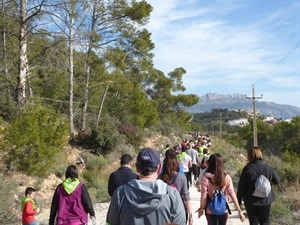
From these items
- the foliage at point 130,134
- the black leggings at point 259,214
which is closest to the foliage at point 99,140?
the foliage at point 130,134

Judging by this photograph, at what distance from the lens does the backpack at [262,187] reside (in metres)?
5.76

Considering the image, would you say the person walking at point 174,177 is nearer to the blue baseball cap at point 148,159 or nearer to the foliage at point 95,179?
the blue baseball cap at point 148,159

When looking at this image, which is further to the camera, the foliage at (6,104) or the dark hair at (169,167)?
the foliage at (6,104)

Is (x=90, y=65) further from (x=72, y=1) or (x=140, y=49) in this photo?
(x=72, y=1)

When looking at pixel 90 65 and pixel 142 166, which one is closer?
pixel 142 166

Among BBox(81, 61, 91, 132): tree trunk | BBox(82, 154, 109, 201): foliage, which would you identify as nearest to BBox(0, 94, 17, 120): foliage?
BBox(82, 154, 109, 201): foliage

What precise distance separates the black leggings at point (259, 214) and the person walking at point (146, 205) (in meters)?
3.32

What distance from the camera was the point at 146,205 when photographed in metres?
2.81

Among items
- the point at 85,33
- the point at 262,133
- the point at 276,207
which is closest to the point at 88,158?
the point at 85,33

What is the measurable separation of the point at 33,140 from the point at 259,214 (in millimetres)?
8827

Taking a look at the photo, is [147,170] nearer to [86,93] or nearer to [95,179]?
[95,179]

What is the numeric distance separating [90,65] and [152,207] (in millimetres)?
22809

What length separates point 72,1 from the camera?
40.0ft

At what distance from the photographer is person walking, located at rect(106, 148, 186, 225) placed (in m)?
2.82
